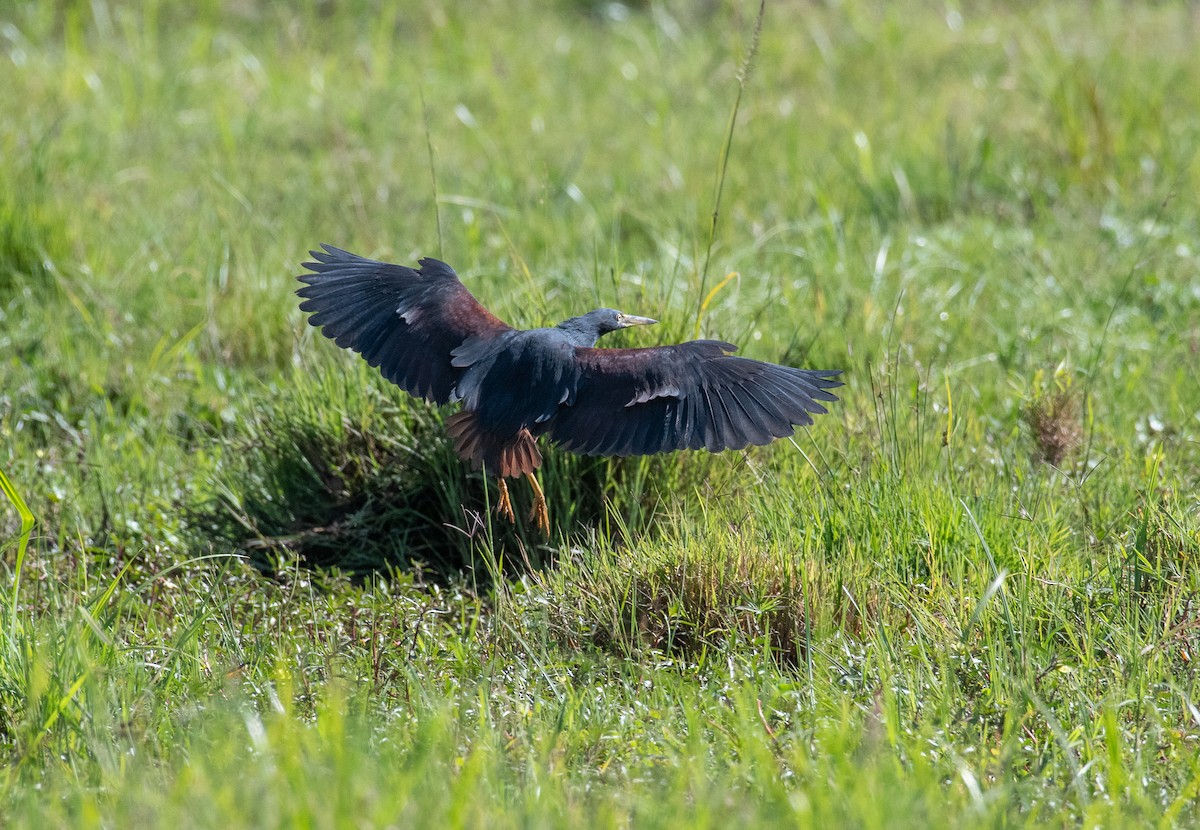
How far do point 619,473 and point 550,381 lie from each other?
0.49 metres

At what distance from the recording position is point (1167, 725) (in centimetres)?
253

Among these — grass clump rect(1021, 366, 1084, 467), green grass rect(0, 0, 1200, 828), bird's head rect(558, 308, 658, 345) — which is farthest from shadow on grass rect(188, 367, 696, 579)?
grass clump rect(1021, 366, 1084, 467)

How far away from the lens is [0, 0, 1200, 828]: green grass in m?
2.35

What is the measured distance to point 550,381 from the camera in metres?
3.08

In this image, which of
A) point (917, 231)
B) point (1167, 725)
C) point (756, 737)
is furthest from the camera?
point (917, 231)

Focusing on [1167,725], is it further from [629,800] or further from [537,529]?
[537,529]

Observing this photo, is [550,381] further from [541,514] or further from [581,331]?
[541,514]

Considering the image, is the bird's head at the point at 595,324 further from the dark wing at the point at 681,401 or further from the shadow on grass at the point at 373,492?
the shadow on grass at the point at 373,492

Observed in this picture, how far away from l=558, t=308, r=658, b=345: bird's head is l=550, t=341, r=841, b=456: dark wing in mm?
162

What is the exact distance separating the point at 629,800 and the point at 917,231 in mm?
3665

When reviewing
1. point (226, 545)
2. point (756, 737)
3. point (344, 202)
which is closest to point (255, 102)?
point (344, 202)

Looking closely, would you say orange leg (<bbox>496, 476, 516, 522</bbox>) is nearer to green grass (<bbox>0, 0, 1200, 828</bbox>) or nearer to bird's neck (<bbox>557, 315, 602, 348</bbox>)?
green grass (<bbox>0, 0, 1200, 828</bbox>)

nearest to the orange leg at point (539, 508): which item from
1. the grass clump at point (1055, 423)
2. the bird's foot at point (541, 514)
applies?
the bird's foot at point (541, 514)

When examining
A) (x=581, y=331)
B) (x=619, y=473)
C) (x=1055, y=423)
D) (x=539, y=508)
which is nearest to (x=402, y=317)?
(x=581, y=331)
